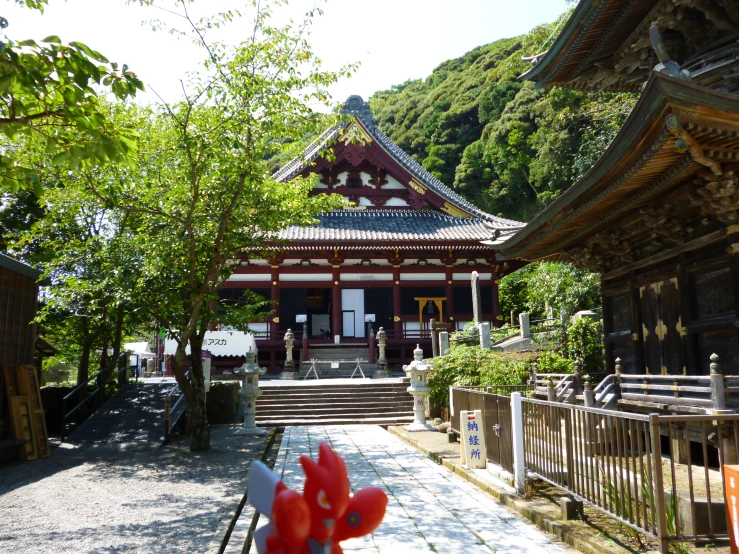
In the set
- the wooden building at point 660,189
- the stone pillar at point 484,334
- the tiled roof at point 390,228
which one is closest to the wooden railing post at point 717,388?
the wooden building at point 660,189

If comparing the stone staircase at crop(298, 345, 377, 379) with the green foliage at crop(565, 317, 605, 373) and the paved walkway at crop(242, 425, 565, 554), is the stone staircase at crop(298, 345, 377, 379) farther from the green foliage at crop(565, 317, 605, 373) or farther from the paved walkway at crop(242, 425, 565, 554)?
the paved walkway at crop(242, 425, 565, 554)

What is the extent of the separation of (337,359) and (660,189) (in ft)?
53.7

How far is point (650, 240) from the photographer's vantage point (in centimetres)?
855

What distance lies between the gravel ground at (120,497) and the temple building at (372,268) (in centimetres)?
1179

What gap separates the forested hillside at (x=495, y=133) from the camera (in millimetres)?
28984

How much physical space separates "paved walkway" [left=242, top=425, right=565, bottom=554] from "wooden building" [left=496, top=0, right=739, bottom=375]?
3.42 metres

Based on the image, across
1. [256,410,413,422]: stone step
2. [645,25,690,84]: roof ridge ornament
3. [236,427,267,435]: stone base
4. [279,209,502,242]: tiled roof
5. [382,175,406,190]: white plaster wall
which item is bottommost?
[236,427,267,435]: stone base

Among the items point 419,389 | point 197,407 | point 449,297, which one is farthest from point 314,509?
point 449,297

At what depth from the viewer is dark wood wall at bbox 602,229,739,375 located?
6.88 metres

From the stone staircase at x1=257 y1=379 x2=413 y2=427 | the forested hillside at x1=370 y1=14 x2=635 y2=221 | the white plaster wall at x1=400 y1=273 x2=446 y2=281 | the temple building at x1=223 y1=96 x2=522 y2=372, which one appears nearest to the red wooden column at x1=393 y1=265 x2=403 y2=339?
the temple building at x1=223 y1=96 x2=522 y2=372

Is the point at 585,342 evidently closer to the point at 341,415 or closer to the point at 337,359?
the point at 341,415

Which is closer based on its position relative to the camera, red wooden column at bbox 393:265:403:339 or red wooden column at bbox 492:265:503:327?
red wooden column at bbox 393:265:403:339

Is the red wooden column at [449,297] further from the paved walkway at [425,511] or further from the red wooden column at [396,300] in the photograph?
the paved walkway at [425,511]

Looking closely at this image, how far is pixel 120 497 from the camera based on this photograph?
743 cm
